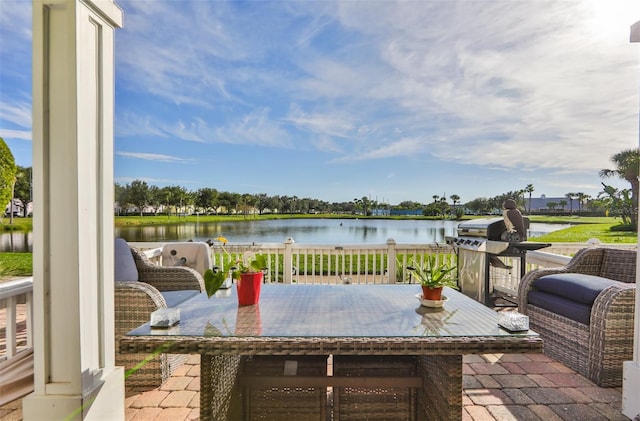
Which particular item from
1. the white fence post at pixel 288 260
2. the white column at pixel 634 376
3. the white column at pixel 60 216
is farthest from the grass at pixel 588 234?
the white column at pixel 60 216

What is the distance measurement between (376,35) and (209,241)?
180 inches

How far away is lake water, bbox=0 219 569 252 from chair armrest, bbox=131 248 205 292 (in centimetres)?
163

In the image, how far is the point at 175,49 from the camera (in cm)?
678

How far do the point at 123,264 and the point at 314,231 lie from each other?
15.4ft

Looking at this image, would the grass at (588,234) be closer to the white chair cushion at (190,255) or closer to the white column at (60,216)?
the white chair cushion at (190,255)

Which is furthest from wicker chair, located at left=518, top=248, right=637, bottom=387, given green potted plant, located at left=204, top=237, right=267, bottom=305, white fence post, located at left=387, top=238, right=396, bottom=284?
green potted plant, located at left=204, top=237, right=267, bottom=305

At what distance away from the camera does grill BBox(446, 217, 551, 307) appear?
3.86m

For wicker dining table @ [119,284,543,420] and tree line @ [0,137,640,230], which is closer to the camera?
wicker dining table @ [119,284,543,420]

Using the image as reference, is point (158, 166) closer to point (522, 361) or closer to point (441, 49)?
point (441, 49)

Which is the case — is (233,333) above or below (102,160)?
below

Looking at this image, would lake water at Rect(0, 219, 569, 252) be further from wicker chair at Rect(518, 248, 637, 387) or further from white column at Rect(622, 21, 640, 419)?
white column at Rect(622, 21, 640, 419)

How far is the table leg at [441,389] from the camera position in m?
1.48

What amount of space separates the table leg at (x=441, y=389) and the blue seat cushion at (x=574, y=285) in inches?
64.7

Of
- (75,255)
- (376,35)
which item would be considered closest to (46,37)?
(75,255)
